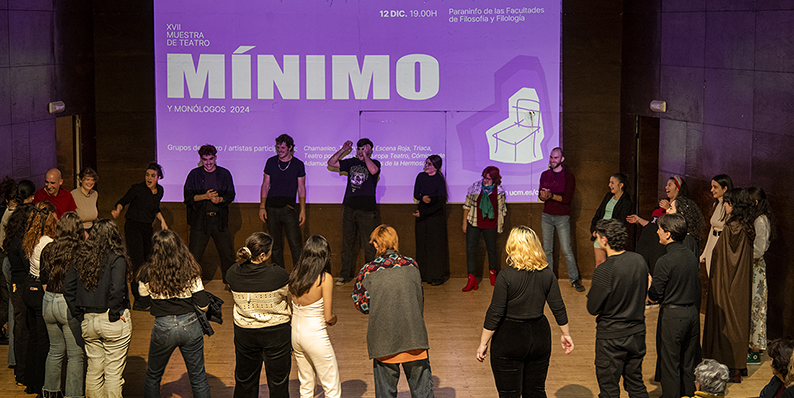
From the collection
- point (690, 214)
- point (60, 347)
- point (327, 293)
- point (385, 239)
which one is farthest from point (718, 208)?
point (60, 347)

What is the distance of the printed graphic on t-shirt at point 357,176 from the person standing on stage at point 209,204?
148cm

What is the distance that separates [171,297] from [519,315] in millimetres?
2289

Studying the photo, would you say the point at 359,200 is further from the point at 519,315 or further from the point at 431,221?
the point at 519,315

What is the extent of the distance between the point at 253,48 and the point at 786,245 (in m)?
6.57

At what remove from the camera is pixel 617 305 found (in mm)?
5484

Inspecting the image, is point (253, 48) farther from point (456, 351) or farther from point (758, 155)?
point (758, 155)

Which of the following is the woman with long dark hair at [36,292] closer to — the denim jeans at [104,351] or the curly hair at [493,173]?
the denim jeans at [104,351]

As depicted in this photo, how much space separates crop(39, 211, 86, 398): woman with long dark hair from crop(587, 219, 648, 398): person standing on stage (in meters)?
3.60

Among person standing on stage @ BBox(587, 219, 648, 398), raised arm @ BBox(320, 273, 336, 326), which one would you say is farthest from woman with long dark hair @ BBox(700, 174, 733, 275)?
raised arm @ BBox(320, 273, 336, 326)

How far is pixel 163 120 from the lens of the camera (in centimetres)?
1048

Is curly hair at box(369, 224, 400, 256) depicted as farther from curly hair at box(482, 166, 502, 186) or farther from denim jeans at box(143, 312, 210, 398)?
curly hair at box(482, 166, 502, 186)

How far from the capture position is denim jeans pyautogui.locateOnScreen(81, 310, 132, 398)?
5590mm

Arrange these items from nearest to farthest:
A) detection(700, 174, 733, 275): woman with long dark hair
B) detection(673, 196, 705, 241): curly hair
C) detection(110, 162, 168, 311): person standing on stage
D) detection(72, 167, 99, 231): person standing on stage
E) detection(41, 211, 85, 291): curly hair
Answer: detection(41, 211, 85, 291): curly hair
detection(673, 196, 705, 241): curly hair
detection(700, 174, 733, 275): woman with long dark hair
detection(72, 167, 99, 231): person standing on stage
detection(110, 162, 168, 311): person standing on stage

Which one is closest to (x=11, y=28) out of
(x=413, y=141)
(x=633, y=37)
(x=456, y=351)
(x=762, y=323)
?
(x=413, y=141)
